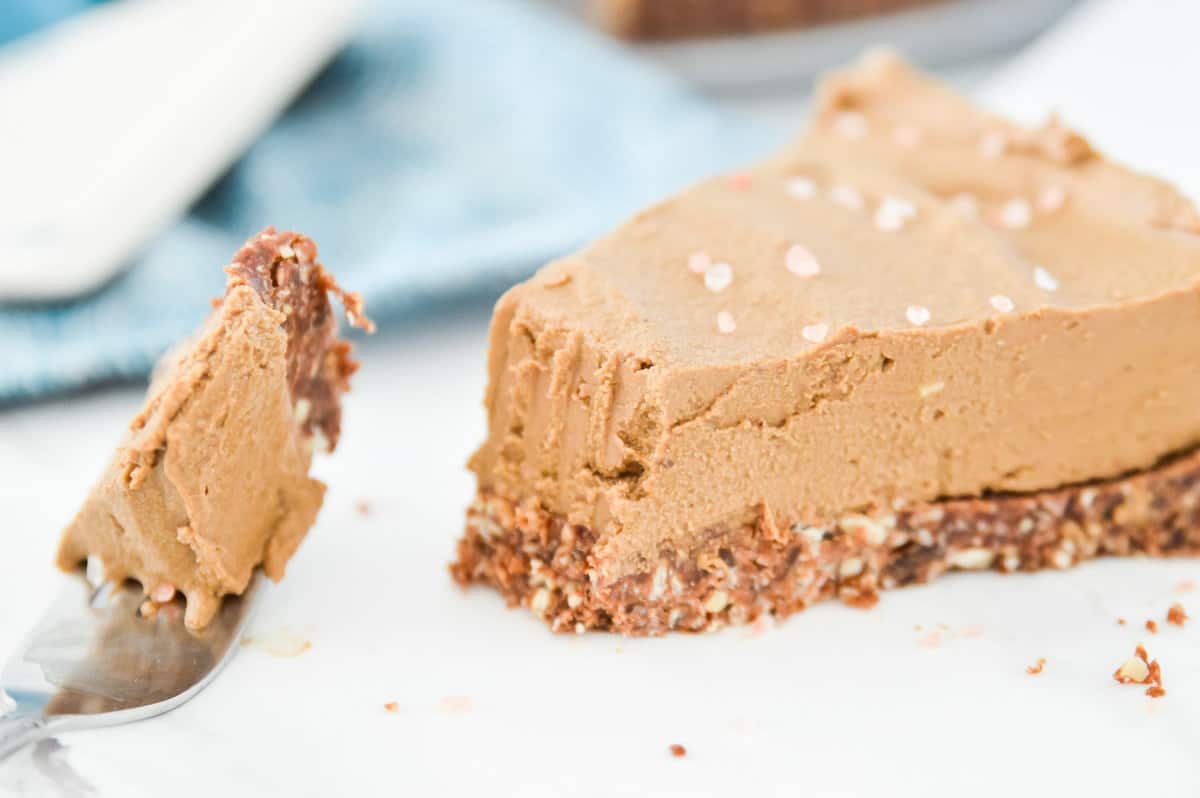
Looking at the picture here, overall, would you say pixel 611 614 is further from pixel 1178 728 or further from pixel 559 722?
pixel 1178 728

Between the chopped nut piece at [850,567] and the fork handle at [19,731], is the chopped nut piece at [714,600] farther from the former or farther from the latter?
the fork handle at [19,731]

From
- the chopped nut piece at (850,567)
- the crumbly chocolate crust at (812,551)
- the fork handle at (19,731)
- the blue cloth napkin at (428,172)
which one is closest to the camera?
the fork handle at (19,731)

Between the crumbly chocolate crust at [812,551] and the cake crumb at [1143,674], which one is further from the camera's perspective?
the crumbly chocolate crust at [812,551]

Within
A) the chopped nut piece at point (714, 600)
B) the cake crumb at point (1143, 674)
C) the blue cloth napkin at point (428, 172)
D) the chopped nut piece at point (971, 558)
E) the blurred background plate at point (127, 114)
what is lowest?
the chopped nut piece at point (971, 558)

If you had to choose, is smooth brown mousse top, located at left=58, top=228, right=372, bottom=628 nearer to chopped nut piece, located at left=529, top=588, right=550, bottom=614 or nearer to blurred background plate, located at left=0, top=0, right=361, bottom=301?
chopped nut piece, located at left=529, top=588, right=550, bottom=614

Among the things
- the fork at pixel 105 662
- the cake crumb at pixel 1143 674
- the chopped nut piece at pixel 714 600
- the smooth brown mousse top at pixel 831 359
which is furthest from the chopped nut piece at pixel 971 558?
the fork at pixel 105 662

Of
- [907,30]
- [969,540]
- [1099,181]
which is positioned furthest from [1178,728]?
[907,30]

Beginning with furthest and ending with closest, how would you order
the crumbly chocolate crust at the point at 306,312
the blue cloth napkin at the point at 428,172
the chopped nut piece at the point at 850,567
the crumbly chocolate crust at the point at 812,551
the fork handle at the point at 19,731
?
the blue cloth napkin at the point at 428,172 < the chopped nut piece at the point at 850,567 < the crumbly chocolate crust at the point at 812,551 < the crumbly chocolate crust at the point at 306,312 < the fork handle at the point at 19,731

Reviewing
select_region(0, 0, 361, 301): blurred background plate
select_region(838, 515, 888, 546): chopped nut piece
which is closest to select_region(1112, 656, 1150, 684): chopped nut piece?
select_region(838, 515, 888, 546): chopped nut piece
